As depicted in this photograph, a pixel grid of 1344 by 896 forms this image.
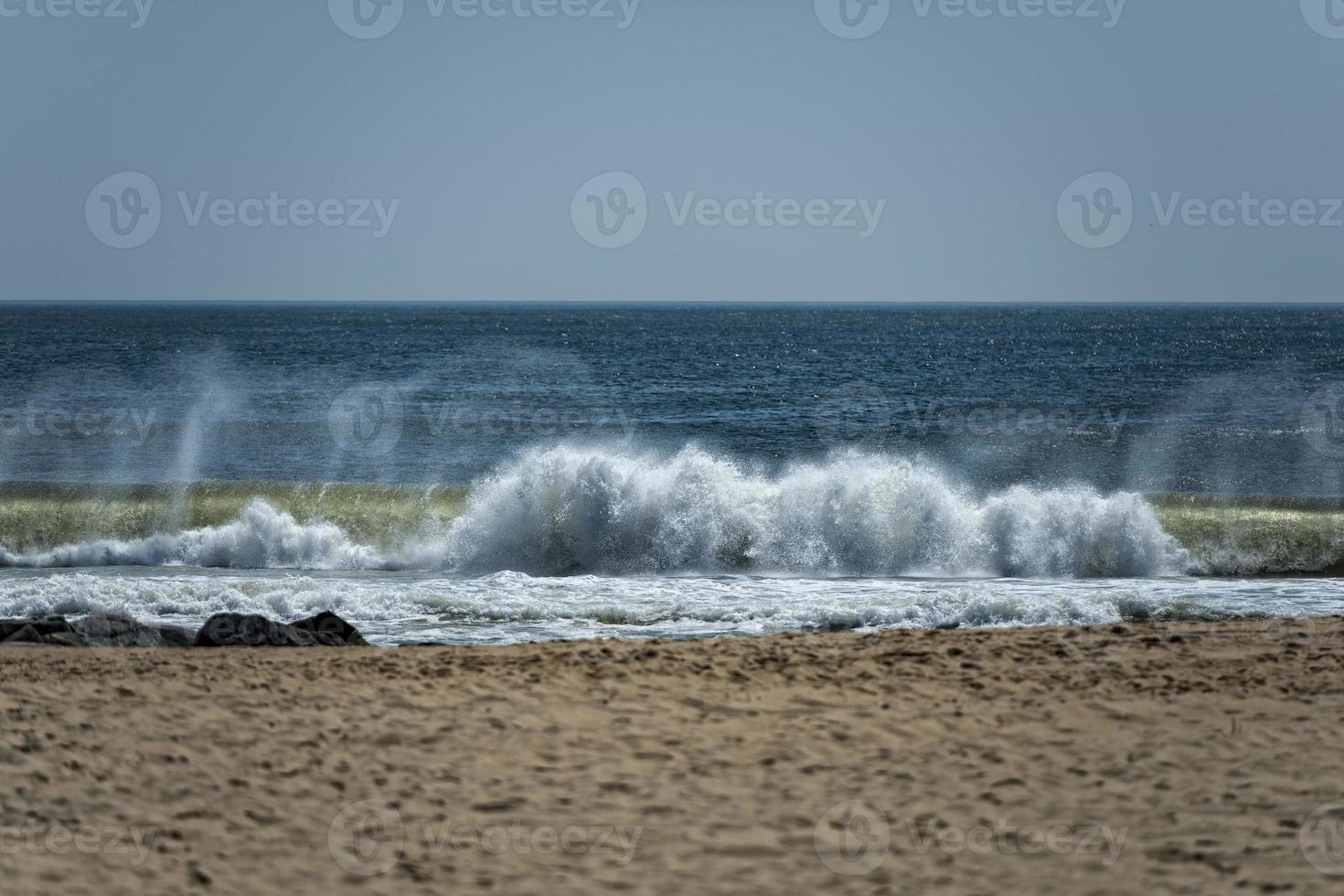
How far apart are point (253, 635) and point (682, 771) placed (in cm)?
481

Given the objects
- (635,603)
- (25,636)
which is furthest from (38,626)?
(635,603)

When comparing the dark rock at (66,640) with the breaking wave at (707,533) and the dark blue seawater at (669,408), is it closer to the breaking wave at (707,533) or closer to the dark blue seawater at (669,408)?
the breaking wave at (707,533)

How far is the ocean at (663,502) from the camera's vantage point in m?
13.4

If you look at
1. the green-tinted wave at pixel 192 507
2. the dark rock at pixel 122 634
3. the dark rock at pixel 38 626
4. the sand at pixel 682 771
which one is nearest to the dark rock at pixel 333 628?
the dark rock at pixel 122 634

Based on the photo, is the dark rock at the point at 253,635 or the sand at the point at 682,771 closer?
the sand at the point at 682,771

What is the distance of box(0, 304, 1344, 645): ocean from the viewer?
1340cm

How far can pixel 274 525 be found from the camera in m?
18.6

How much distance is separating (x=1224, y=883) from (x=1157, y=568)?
12.9 metres

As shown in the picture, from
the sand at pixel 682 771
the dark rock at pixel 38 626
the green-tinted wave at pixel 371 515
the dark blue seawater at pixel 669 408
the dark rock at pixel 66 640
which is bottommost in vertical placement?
the sand at pixel 682 771

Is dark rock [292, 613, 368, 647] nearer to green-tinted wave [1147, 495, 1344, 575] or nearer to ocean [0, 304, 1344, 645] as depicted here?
ocean [0, 304, 1344, 645]

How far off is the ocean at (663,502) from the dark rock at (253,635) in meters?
1.88

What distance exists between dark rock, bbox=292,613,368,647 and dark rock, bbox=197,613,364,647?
0.12m

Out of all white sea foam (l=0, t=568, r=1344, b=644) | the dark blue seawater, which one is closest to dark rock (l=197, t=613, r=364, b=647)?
white sea foam (l=0, t=568, r=1344, b=644)

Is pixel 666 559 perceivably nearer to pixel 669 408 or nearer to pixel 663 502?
pixel 663 502
